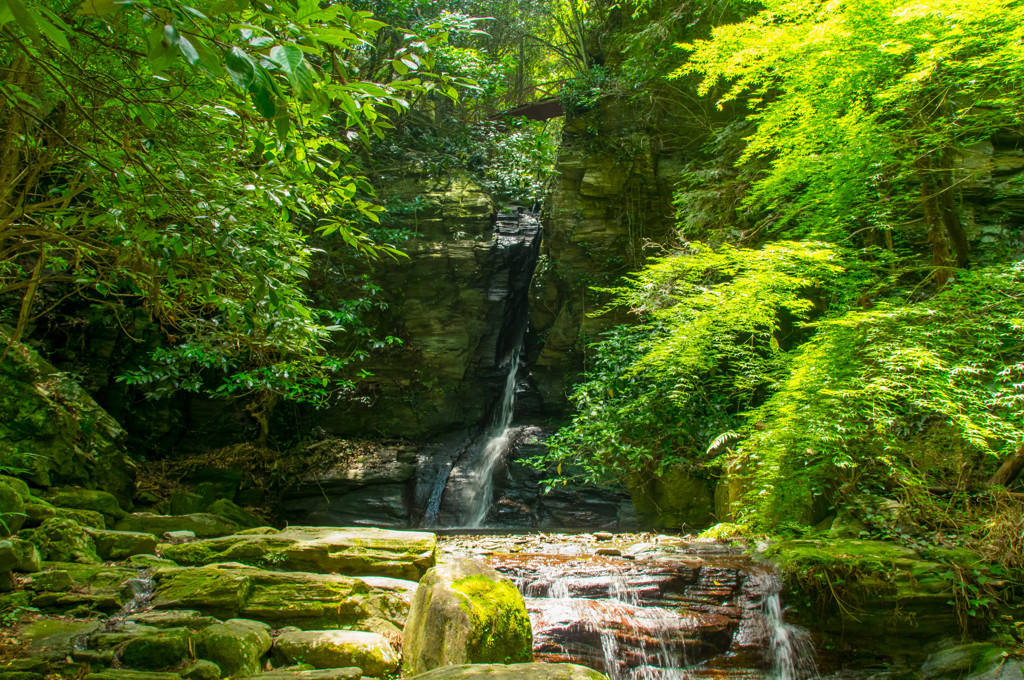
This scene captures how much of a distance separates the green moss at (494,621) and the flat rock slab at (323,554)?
5.15 feet

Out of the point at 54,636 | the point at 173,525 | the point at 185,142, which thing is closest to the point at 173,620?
the point at 54,636

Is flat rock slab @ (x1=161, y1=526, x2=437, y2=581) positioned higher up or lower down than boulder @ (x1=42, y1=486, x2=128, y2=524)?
lower down

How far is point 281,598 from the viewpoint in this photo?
13.7 feet

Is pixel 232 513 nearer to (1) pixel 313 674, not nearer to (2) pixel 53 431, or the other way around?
(2) pixel 53 431

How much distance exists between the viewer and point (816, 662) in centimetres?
468

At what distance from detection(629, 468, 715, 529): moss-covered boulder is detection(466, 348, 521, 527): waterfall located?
2.92 m

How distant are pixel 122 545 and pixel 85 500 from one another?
6.47 ft

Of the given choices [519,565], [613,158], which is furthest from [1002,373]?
[613,158]

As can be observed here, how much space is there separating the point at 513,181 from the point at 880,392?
37.0 feet

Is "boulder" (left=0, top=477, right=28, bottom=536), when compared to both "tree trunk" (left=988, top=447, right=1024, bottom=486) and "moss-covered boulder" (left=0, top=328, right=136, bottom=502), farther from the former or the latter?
"tree trunk" (left=988, top=447, right=1024, bottom=486)

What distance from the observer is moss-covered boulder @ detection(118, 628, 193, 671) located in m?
3.14

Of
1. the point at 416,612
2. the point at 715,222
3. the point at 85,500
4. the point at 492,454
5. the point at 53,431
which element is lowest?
the point at 416,612

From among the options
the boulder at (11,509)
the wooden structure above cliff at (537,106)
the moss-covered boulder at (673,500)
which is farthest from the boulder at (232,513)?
the wooden structure above cliff at (537,106)

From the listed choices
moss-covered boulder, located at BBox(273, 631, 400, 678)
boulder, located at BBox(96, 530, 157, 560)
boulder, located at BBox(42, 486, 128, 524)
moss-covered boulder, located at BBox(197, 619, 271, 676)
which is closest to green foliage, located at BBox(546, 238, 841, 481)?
moss-covered boulder, located at BBox(273, 631, 400, 678)
